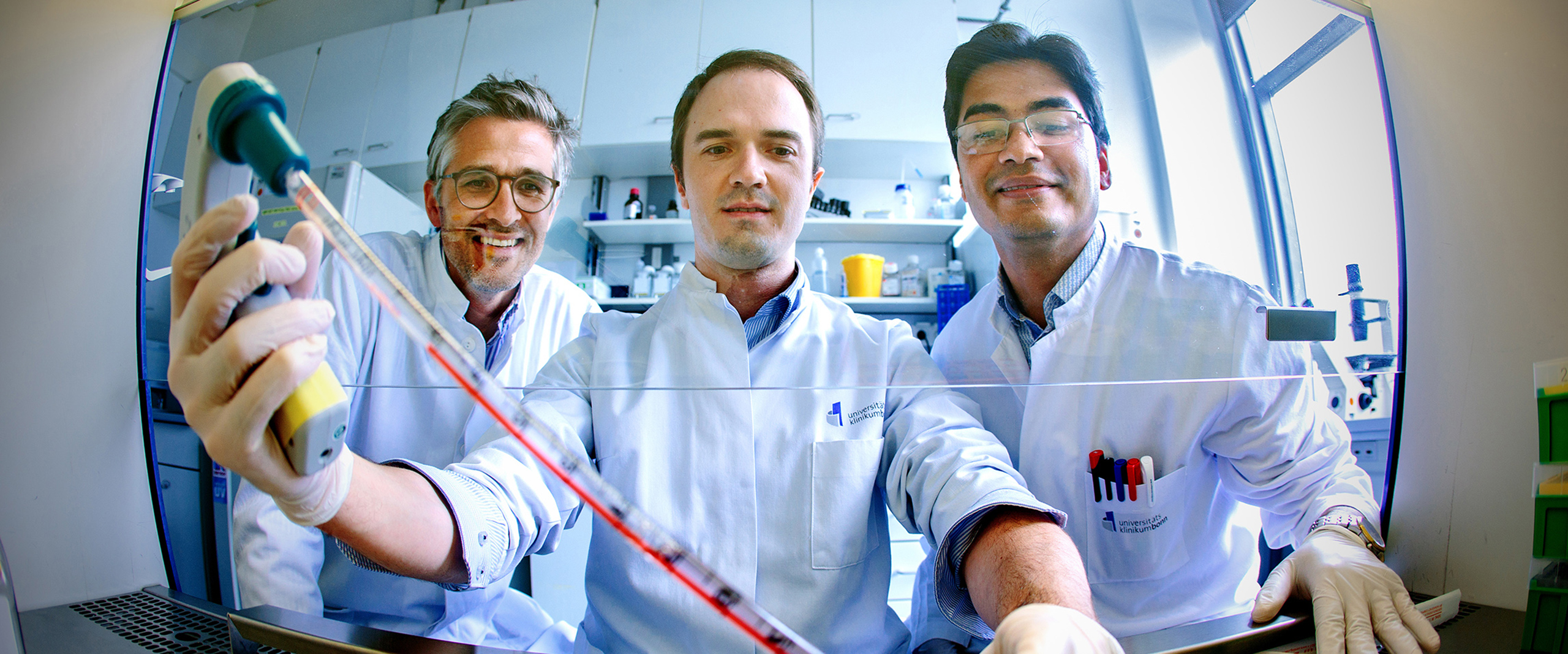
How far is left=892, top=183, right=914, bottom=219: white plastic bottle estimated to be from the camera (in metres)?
0.56

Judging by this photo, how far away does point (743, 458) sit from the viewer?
0.54 meters

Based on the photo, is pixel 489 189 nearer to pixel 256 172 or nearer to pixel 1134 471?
pixel 256 172

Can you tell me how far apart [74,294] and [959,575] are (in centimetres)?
95

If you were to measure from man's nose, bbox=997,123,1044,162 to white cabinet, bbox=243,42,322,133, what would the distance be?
2.02ft

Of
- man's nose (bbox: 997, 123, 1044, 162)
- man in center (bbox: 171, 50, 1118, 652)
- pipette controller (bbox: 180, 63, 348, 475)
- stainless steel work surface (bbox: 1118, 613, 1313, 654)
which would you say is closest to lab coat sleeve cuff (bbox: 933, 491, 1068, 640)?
man in center (bbox: 171, 50, 1118, 652)

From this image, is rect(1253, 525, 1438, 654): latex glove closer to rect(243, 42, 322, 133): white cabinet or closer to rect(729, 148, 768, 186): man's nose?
rect(729, 148, 768, 186): man's nose

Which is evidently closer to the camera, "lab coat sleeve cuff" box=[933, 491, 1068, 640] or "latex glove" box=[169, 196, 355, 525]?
"latex glove" box=[169, 196, 355, 525]

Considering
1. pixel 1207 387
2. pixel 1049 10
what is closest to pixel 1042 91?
pixel 1049 10

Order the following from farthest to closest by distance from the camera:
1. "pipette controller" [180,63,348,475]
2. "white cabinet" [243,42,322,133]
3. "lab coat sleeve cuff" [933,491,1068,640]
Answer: "lab coat sleeve cuff" [933,491,1068,640] < "white cabinet" [243,42,322,133] < "pipette controller" [180,63,348,475]

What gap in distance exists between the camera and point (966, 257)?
0.57 meters

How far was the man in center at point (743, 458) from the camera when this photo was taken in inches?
20.1

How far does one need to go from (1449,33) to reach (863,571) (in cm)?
79

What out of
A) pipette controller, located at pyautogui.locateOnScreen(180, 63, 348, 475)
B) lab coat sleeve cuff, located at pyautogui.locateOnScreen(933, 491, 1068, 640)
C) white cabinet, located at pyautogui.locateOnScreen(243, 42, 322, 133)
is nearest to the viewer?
pipette controller, located at pyautogui.locateOnScreen(180, 63, 348, 475)

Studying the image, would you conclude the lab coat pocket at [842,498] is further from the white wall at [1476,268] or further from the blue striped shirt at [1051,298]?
the white wall at [1476,268]
